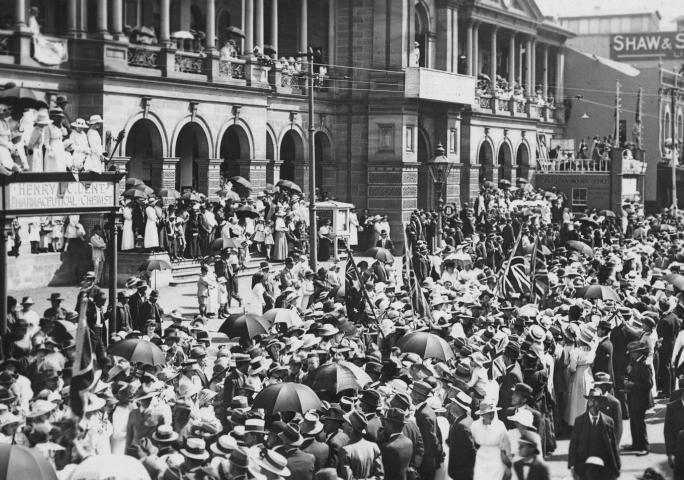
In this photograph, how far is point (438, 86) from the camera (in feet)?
137

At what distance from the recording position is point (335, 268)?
2430cm

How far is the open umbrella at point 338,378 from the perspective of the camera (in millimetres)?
13141

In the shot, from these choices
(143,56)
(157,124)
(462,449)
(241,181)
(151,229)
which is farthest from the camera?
(241,181)

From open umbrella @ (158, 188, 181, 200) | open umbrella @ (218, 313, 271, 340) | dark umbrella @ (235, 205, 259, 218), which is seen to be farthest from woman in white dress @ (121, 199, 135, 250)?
open umbrella @ (218, 313, 271, 340)

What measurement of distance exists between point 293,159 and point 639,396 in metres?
27.4

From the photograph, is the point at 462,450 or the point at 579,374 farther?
the point at 579,374

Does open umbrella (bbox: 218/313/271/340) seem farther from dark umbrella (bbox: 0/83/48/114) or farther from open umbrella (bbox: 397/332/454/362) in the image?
dark umbrella (bbox: 0/83/48/114)

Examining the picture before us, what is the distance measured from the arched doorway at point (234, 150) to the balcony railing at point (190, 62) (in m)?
2.77

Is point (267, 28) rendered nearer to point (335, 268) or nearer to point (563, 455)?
point (335, 268)

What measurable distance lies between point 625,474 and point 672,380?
457cm

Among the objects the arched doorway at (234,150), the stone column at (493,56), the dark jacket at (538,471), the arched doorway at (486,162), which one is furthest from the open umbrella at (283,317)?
the stone column at (493,56)

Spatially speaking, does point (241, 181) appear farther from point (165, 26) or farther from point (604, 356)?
point (604, 356)

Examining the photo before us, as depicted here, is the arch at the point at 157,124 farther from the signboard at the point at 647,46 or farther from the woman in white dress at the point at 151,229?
the signboard at the point at 647,46

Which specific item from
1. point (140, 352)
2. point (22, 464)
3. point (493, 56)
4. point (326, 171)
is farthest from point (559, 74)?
point (22, 464)
